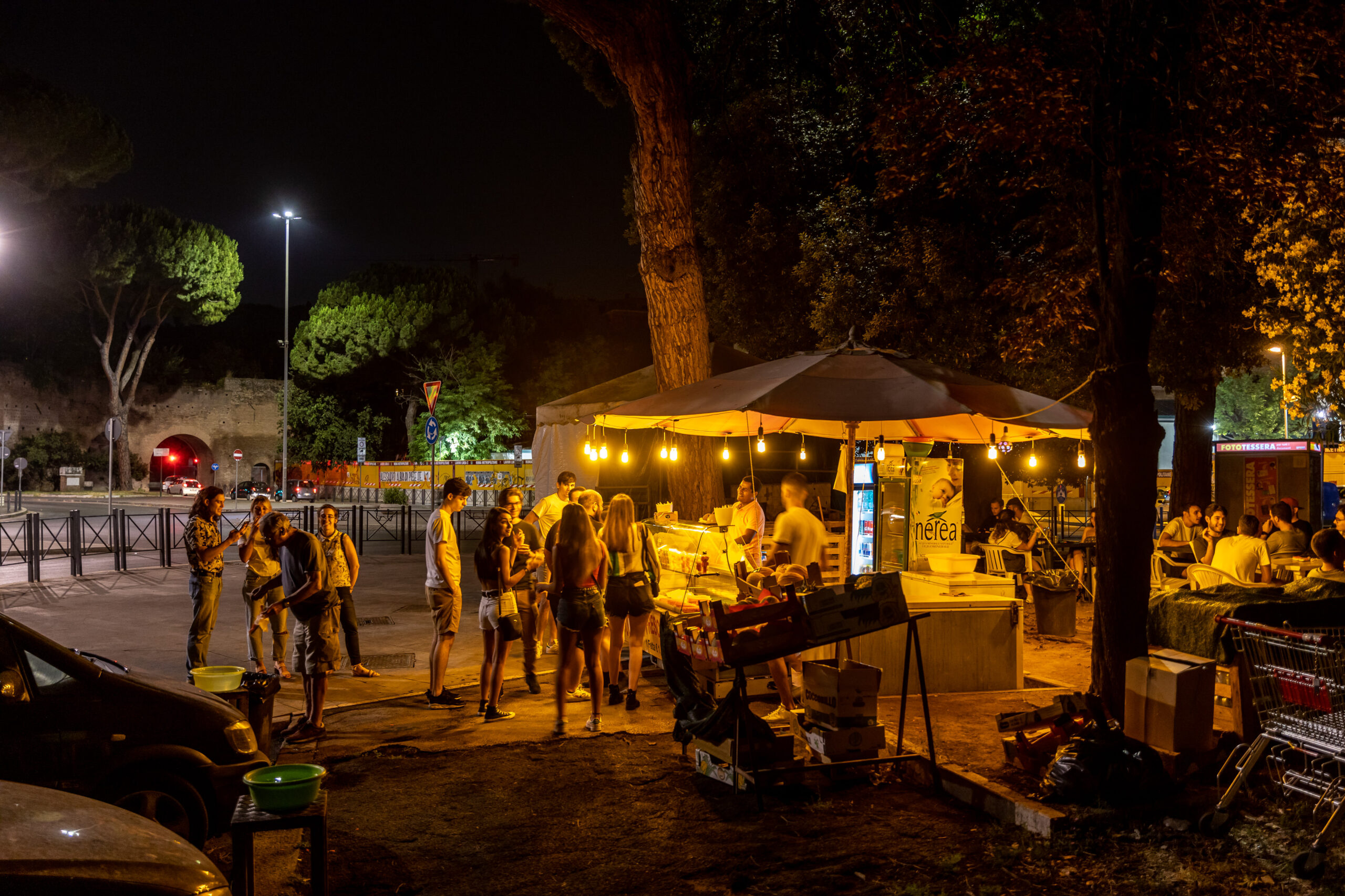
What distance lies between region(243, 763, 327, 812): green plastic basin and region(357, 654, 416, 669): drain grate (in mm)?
5972

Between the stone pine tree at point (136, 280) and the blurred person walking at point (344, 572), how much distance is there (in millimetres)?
39940

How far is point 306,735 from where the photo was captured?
22.4 ft

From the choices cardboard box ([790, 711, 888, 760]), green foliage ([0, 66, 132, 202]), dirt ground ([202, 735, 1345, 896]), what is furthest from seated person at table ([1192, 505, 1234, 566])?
green foliage ([0, 66, 132, 202])

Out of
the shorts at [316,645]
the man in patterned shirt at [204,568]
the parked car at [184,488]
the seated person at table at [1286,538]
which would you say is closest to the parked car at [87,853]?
the shorts at [316,645]

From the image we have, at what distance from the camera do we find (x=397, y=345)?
45.0 m

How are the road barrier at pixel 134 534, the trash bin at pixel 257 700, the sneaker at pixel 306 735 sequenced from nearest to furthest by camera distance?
the trash bin at pixel 257 700, the sneaker at pixel 306 735, the road barrier at pixel 134 534

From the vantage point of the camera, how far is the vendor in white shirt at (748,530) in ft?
28.5

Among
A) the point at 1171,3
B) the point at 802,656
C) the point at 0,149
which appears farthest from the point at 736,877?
the point at 0,149

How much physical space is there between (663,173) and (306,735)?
720 cm

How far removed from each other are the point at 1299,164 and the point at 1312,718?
15.6ft

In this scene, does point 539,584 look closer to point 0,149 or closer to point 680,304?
point 680,304

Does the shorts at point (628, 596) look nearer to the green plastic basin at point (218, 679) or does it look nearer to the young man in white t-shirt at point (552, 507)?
the young man in white t-shirt at point (552, 507)

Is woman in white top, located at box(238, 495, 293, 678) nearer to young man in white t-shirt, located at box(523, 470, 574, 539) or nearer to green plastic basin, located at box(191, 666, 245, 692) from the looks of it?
young man in white t-shirt, located at box(523, 470, 574, 539)

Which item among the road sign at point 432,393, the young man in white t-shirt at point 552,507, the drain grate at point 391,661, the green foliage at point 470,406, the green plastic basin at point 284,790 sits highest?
the green foliage at point 470,406
